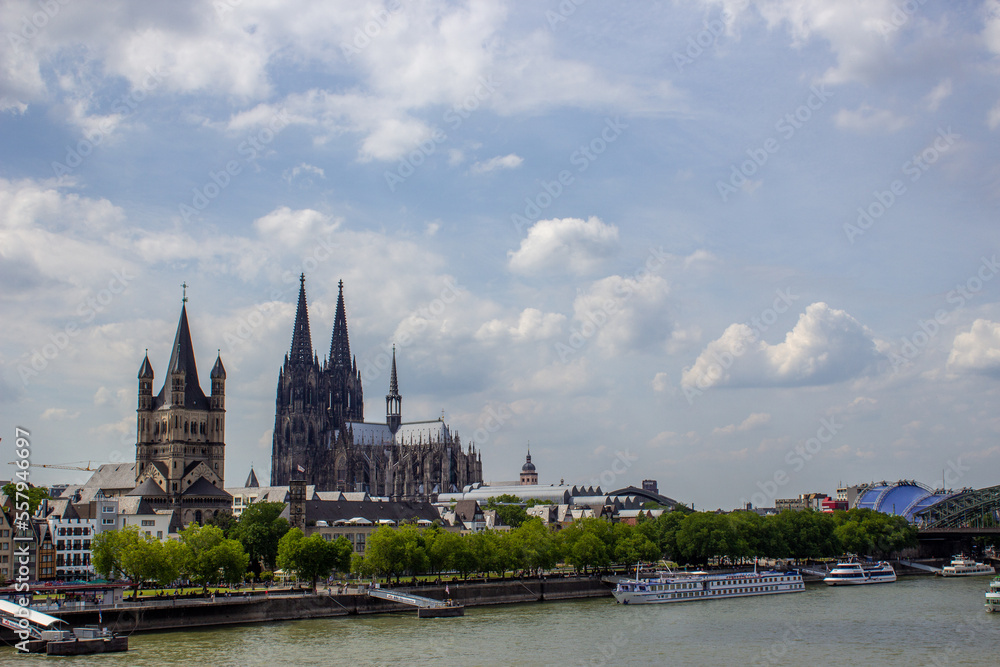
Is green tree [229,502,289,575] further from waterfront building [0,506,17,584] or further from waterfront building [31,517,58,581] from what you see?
waterfront building [0,506,17,584]

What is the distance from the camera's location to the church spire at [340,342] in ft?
636

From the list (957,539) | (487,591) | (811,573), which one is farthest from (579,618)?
(957,539)

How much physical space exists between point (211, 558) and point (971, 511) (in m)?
131

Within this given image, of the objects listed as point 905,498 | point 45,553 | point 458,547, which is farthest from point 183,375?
point 905,498

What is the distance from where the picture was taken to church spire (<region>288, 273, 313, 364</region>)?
183 metres

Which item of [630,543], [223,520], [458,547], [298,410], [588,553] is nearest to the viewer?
[458,547]

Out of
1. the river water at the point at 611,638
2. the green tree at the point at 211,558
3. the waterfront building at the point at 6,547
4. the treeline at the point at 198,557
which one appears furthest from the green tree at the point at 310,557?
the waterfront building at the point at 6,547

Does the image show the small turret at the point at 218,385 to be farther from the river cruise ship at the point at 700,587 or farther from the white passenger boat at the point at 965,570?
the white passenger boat at the point at 965,570

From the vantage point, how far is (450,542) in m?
87.4

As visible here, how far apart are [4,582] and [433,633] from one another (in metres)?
37.6

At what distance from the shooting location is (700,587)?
89.2m

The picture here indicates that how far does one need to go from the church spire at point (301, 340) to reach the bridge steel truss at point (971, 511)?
10309cm

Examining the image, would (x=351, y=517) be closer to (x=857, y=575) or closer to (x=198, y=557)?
(x=198, y=557)

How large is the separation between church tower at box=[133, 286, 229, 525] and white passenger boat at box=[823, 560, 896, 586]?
210 feet
